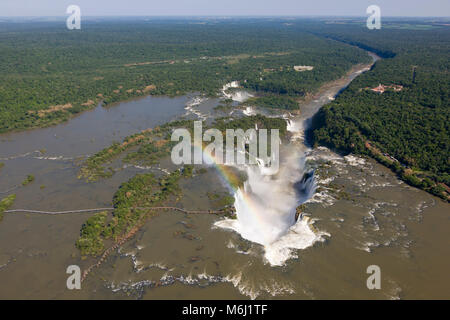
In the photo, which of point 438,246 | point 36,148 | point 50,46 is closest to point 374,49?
point 438,246

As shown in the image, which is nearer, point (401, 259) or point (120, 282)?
point (120, 282)

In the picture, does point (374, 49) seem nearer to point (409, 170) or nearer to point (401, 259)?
point (409, 170)

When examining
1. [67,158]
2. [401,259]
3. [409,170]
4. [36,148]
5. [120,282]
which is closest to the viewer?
[120,282]

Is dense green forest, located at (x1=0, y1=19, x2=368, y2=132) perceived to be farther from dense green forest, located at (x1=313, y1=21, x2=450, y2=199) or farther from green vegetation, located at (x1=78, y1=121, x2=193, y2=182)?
green vegetation, located at (x1=78, y1=121, x2=193, y2=182)

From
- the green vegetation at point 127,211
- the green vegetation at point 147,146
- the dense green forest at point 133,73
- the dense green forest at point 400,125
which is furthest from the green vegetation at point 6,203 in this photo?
the dense green forest at point 400,125

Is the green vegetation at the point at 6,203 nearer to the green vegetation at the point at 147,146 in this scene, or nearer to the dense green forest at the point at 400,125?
the green vegetation at the point at 147,146
